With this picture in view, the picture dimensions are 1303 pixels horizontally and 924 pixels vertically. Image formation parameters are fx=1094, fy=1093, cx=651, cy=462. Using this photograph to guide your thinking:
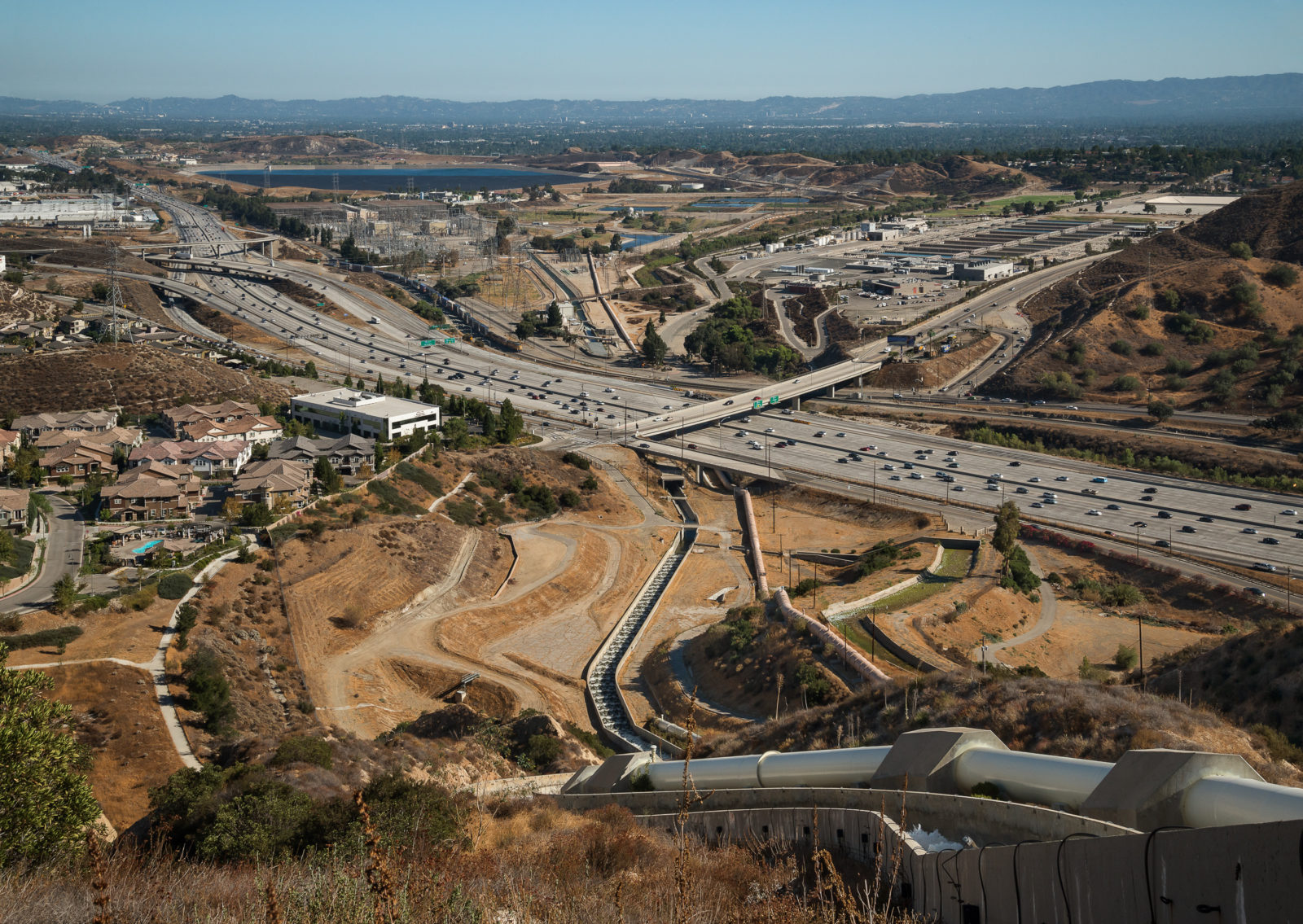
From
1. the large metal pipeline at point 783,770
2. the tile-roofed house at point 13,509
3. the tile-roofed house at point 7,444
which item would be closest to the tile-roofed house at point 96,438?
the tile-roofed house at point 7,444

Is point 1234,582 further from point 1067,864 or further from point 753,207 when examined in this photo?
point 753,207

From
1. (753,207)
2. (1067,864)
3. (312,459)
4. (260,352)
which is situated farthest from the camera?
(753,207)

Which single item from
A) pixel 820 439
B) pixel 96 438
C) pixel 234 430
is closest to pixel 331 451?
pixel 234 430

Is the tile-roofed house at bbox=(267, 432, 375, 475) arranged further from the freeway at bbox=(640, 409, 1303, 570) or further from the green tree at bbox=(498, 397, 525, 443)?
the freeway at bbox=(640, 409, 1303, 570)

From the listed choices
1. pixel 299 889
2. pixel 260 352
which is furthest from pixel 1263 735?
pixel 260 352

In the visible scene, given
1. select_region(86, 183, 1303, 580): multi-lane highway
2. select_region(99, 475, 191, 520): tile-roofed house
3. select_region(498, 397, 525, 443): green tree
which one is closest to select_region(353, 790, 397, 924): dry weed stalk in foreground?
select_region(99, 475, 191, 520): tile-roofed house

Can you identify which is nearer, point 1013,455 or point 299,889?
point 299,889
